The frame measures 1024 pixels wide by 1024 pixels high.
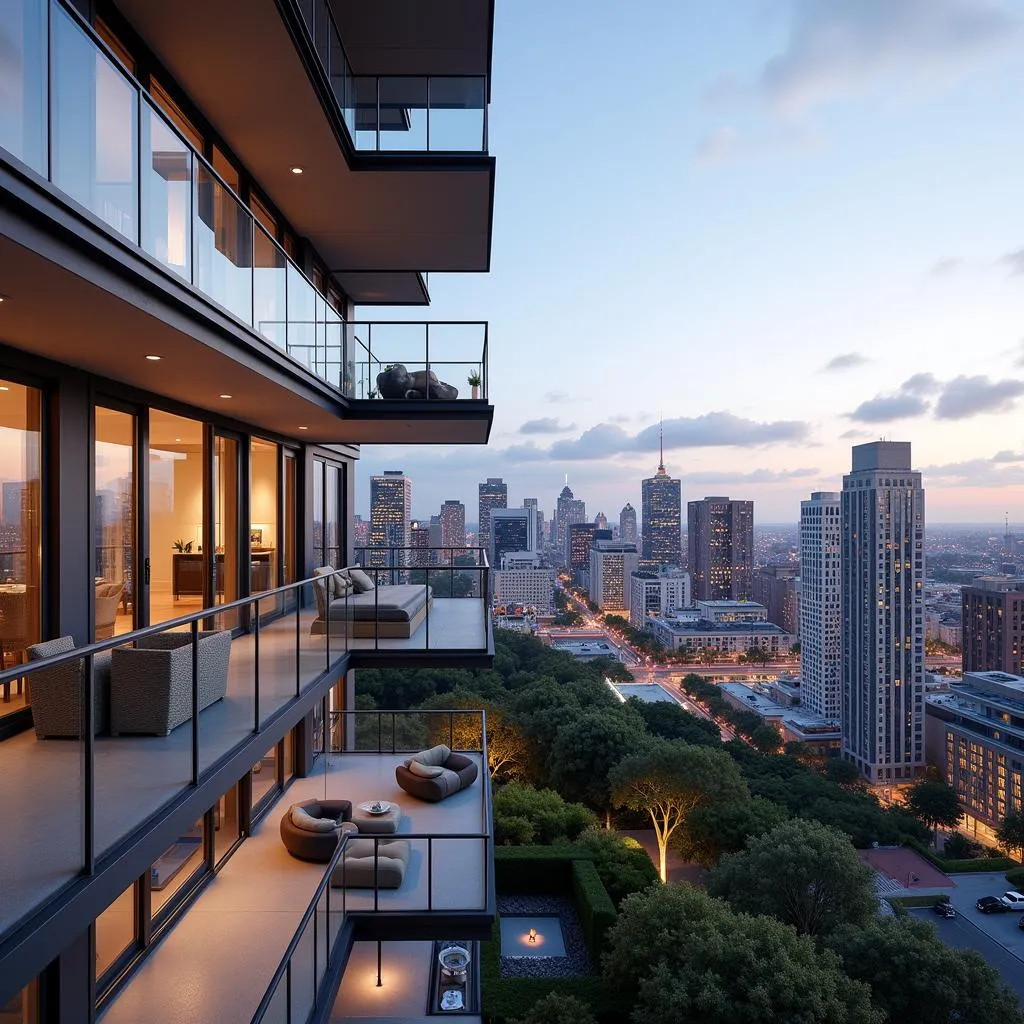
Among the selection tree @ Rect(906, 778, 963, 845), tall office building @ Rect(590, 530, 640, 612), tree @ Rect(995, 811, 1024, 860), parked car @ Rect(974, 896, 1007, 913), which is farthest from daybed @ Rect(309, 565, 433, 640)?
tall office building @ Rect(590, 530, 640, 612)

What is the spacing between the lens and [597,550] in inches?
6452

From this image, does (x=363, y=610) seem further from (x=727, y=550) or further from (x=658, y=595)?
(x=727, y=550)

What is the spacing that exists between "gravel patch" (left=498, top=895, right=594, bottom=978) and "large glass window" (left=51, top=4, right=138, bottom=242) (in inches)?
642

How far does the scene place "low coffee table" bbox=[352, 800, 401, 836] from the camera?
805 cm

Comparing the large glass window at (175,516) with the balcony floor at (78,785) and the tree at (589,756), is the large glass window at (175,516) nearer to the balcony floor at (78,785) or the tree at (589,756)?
the balcony floor at (78,785)

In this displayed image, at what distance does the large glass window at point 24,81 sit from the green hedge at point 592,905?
56.5ft

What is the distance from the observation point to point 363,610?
385 inches

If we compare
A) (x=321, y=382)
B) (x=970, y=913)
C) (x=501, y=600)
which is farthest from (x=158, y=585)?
(x=501, y=600)

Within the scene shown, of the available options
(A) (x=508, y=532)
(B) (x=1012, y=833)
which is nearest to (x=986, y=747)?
(B) (x=1012, y=833)

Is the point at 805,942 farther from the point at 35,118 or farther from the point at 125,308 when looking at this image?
the point at 35,118

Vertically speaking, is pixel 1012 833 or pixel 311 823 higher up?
pixel 311 823

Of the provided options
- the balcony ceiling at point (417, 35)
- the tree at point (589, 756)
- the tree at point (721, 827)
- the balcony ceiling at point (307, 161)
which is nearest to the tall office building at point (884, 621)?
the tree at point (589, 756)

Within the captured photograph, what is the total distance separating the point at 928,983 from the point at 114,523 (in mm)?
18527

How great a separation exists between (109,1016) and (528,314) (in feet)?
421
